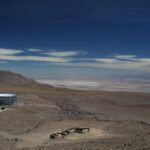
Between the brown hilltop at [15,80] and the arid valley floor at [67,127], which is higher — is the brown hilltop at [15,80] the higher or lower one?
the higher one

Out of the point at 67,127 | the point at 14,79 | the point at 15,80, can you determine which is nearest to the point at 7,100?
the point at 67,127

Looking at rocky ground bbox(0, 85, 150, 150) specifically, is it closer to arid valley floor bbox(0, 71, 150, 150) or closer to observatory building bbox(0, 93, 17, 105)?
arid valley floor bbox(0, 71, 150, 150)

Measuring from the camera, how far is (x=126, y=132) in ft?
125

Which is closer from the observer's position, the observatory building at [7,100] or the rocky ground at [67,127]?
the rocky ground at [67,127]

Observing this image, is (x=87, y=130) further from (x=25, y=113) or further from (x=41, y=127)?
(x=25, y=113)

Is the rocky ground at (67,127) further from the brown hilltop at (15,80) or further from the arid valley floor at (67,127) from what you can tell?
the brown hilltop at (15,80)

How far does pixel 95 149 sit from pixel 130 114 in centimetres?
2612

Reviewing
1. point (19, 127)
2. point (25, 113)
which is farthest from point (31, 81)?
point (19, 127)

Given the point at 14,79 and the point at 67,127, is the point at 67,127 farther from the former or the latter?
the point at 14,79

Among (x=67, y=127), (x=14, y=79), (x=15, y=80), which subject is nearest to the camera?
(x=67, y=127)

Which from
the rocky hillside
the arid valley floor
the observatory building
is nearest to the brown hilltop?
the rocky hillside

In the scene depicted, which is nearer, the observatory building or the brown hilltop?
the observatory building

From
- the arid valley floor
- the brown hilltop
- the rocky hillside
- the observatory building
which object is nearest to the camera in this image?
the arid valley floor

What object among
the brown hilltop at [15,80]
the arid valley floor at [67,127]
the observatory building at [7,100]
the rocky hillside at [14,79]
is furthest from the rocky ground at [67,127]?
the rocky hillside at [14,79]
